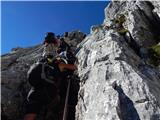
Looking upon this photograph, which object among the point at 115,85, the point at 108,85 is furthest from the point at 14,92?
the point at 115,85

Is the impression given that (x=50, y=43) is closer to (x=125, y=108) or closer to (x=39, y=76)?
(x=39, y=76)

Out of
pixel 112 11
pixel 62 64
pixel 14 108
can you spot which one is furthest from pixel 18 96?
pixel 112 11

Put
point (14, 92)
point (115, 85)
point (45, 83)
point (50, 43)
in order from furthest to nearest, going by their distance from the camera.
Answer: point (50, 43) < point (14, 92) < point (45, 83) < point (115, 85)

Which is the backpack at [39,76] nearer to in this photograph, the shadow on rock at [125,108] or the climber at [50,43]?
the climber at [50,43]

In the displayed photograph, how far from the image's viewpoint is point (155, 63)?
21.0 meters

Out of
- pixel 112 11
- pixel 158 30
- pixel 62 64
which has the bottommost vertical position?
pixel 62 64

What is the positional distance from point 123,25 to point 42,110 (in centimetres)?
1649

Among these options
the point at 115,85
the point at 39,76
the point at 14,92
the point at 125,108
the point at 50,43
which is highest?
the point at 50,43

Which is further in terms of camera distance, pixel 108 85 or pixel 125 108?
pixel 108 85

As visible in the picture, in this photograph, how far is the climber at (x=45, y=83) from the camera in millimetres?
14883

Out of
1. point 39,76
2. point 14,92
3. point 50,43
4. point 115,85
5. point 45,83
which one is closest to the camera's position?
point 115,85

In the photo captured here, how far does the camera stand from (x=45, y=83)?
600 inches

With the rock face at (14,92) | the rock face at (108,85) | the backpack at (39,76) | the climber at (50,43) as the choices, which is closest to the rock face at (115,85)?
the rock face at (108,85)

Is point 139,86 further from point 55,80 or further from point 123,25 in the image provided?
point 123,25
